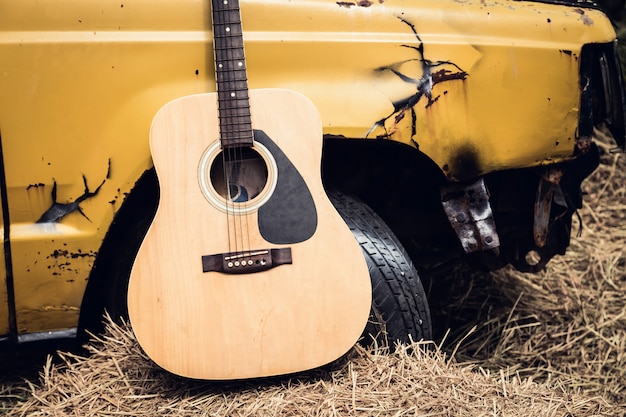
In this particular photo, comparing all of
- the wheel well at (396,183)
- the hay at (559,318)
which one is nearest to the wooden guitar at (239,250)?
the wheel well at (396,183)

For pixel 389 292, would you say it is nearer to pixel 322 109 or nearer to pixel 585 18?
pixel 322 109

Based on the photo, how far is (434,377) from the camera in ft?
7.19

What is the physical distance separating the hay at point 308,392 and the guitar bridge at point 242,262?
34 centimetres

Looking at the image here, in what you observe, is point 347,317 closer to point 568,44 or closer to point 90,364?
point 90,364

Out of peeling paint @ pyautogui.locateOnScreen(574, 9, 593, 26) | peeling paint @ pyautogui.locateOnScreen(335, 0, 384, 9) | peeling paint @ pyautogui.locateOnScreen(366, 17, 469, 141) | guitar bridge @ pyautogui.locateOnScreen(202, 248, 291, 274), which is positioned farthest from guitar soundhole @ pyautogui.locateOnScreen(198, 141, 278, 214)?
peeling paint @ pyautogui.locateOnScreen(574, 9, 593, 26)

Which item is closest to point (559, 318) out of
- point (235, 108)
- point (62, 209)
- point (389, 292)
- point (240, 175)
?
point (389, 292)

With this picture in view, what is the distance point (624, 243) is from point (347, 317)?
2225mm

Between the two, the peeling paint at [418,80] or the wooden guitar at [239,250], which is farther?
the peeling paint at [418,80]

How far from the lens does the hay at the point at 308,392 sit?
207 cm

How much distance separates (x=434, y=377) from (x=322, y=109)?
877 millimetres

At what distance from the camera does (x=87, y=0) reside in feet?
7.13

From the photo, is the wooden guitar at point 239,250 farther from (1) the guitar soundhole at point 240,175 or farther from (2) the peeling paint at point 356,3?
(2) the peeling paint at point 356,3

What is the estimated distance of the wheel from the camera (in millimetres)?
2377

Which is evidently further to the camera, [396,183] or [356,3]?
[396,183]
